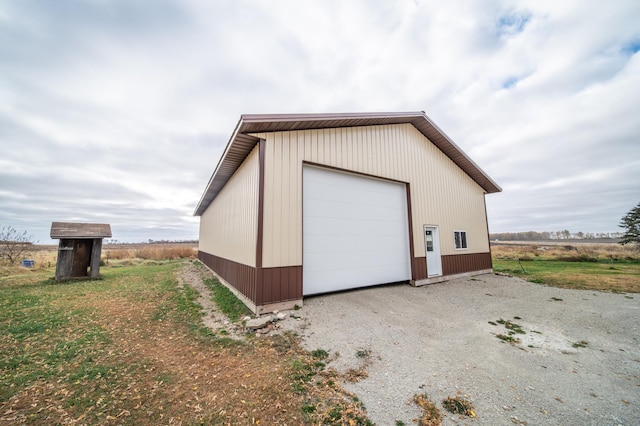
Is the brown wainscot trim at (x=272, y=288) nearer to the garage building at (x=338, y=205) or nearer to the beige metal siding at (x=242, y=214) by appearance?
the garage building at (x=338, y=205)

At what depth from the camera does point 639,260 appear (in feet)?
58.3

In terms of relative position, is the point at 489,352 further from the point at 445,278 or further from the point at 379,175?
the point at 445,278

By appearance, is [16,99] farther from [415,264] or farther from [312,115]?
[415,264]

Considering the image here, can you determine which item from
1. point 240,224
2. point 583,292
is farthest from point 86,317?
point 583,292

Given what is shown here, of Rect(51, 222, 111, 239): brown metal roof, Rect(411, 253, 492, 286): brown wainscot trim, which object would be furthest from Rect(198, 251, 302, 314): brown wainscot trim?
Rect(51, 222, 111, 239): brown metal roof

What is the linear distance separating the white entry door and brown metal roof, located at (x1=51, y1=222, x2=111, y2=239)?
1580cm

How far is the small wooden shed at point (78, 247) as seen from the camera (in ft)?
36.4

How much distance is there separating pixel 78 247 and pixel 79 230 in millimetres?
873

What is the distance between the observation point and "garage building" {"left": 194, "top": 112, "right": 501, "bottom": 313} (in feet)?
20.8

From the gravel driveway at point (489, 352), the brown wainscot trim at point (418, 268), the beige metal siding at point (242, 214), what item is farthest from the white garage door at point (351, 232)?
the beige metal siding at point (242, 214)

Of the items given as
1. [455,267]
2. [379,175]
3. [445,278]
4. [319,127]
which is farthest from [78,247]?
[455,267]

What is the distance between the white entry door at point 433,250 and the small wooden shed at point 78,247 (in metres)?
15.8

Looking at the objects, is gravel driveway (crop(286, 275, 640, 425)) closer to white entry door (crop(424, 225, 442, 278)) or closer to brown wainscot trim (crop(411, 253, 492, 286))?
brown wainscot trim (crop(411, 253, 492, 286))

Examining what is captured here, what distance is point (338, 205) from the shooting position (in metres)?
7.80
